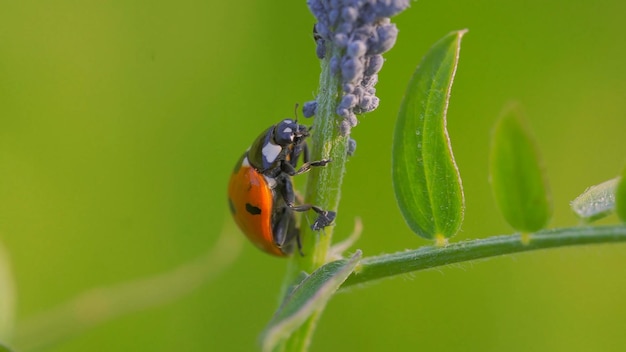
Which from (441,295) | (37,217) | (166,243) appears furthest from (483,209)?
(37,217)

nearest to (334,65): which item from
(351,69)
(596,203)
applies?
(351,69)

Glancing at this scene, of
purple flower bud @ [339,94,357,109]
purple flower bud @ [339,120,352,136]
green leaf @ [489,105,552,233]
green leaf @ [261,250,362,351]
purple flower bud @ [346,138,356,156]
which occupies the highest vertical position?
purple flower bud @ [339,94,357,109]

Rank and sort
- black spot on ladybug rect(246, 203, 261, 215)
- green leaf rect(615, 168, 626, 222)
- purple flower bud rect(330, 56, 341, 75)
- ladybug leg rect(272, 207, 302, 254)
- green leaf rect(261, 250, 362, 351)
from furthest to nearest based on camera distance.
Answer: black spot on ladybug rect(246, 203, 261, 215) → ladybug leg rect(272, 207, 302, 254) → purple flower bud rect(330, 56, 341, 75) → green leaf rect(615, 168, 626, 222) → green leaf rect(261, 250, 362, 351)

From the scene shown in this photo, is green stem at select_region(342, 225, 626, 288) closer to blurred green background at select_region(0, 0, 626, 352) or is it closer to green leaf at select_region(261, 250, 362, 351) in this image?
green leaf at select_region(261, 250, 362, 351)

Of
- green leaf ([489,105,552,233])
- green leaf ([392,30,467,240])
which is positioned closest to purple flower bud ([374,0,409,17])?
green leaf ([392,30,467,240])

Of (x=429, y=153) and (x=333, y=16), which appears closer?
(x=333, y=16)

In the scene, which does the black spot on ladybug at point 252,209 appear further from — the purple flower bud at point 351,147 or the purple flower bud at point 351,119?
the purple flower bud at point 351,119

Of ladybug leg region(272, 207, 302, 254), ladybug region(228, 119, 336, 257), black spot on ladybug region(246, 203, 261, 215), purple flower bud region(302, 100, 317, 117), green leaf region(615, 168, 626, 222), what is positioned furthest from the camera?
black spot on ladybug region(246, 203, 261, 215)

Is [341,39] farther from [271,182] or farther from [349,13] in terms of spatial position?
[271,182]
